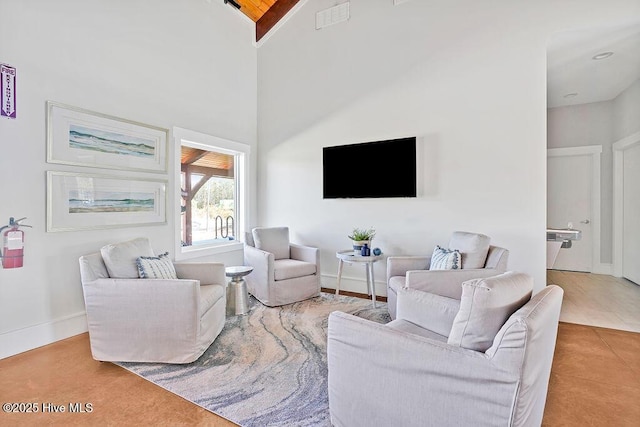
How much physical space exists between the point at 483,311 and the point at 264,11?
5127 mm

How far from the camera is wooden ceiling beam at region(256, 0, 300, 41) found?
4.63m

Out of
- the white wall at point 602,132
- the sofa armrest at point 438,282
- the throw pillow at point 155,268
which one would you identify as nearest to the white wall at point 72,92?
the throw pillow at point 155,268

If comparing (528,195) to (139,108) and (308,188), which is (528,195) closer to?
(308,188)

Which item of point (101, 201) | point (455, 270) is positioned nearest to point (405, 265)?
point (455, 270)

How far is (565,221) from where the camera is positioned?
5.33 m

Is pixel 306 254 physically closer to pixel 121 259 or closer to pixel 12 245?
pixel 121 259

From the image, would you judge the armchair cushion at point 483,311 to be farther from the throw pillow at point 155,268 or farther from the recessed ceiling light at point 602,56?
the recessed ceiling light at point 602,56

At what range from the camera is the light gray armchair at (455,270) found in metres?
2.57

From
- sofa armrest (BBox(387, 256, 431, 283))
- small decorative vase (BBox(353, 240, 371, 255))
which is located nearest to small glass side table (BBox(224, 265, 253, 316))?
small decorative vase (BBox(353, 240, 371, 255))

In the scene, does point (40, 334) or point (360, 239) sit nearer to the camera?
point (40, 334)

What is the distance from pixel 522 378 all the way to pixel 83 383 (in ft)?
8.14

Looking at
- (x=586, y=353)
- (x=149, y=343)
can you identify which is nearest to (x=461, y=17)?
(x=586, y=353)

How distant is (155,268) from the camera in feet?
8.35

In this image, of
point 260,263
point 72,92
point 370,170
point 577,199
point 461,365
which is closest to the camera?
point 461,365
